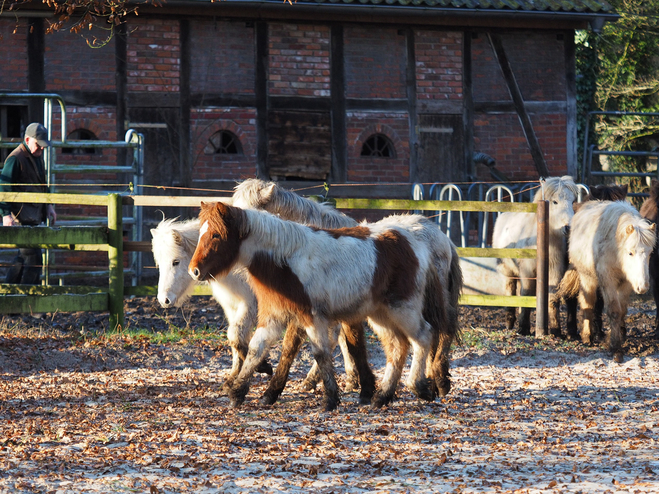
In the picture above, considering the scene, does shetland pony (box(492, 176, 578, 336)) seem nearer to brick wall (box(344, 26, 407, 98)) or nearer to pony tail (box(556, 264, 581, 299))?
pony tail (box(556, 264, 581, 299))

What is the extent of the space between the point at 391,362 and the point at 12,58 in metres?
9.40

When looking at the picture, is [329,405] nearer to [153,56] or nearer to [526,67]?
[153,56]

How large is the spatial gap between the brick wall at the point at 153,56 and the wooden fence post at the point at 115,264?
496 cm

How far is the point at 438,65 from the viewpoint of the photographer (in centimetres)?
1470

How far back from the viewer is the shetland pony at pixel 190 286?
6.62 meters

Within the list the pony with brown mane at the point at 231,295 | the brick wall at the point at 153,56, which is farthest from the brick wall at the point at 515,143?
the pony with brown mane at the point at 231,295

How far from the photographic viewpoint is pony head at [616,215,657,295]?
8398 mm

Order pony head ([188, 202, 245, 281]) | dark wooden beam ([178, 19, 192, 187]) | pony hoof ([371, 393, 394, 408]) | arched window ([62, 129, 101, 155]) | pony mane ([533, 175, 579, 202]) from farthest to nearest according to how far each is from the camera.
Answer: dark wooden beam ([178, 19, 192, 187])
arched window ([62, 129, 101, 155])
pony mane ([533, 175, 579, 202])
pony hoof ([371, 393, 394, 408])
pony head ([188, 202, 245, 281])

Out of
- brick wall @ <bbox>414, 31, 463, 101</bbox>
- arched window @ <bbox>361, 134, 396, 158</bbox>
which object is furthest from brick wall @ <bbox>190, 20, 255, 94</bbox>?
brick wall @ <bbox>414, 31, 463, 101</bbox>

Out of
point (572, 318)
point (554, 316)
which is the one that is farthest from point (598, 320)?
point (554, 316)

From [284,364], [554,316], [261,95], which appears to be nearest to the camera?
[284,364]

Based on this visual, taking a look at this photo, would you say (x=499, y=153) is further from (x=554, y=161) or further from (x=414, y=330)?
(x=414, y=330)

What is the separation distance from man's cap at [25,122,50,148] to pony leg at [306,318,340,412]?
5240 millimetres

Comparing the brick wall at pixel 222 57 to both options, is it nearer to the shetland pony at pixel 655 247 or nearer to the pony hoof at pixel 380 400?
the shetland pony at pixel 655 247
